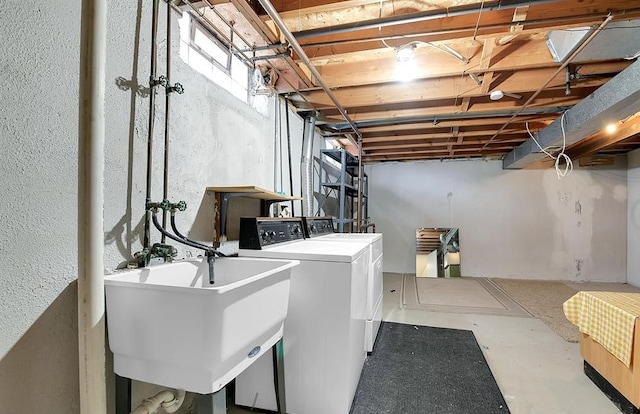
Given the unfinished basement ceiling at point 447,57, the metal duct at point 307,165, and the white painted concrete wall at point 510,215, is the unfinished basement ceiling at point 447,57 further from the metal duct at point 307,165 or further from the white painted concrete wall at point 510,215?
the white painted concrete wall at point 510,215

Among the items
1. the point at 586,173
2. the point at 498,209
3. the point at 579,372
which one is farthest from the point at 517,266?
the point at 579,372

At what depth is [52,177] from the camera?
94 cm

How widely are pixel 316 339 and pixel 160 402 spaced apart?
682mm

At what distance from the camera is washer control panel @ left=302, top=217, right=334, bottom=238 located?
7.58ft

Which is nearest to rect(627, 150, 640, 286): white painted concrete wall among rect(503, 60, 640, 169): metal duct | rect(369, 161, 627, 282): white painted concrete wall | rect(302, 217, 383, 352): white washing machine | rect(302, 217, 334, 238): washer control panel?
rect(369, 161, 627, 282): white painted concrete wall

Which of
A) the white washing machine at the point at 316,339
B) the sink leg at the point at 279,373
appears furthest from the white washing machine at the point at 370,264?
the sink leg at the point at 279,373

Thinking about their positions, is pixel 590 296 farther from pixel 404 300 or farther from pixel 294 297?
pixel 404 300

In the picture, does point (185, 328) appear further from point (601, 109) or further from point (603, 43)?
point (601, 109)

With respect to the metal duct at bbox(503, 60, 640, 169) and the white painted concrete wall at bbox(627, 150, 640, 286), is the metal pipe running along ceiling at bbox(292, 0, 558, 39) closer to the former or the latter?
the metal duct at bbox(503, 60, 640, 169)

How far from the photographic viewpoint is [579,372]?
2.07 meters

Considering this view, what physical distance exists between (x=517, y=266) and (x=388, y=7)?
17.2 feet

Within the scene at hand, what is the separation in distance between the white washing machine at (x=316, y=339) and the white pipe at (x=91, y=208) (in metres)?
0.75

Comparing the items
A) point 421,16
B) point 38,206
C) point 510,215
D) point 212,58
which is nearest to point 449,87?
point 421,16

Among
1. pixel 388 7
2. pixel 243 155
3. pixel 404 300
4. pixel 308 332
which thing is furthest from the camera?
pixel 404 300
